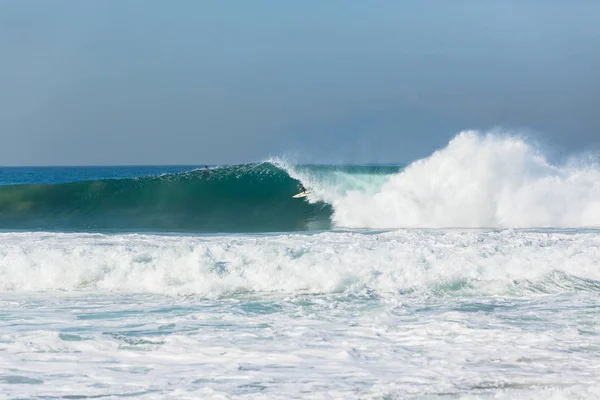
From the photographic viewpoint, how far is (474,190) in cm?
2041

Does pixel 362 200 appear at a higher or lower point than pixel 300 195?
lower

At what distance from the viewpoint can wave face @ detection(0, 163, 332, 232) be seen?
19.7m

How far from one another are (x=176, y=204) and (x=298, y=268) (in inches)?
523

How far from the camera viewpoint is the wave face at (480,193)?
19547 mm

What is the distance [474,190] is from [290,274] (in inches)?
457

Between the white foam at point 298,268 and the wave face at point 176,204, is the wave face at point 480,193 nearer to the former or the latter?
the wave face at point 176,204

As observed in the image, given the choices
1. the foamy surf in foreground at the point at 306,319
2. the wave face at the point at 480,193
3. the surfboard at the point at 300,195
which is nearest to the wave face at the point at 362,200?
the wave face at the point at 480,193

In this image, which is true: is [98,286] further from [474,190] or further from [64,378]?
[474,190]

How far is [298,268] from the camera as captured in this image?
33.1 feet

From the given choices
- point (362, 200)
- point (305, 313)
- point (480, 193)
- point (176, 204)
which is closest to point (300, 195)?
point (362, 200)

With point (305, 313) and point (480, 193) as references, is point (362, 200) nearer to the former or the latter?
point (480, 193)

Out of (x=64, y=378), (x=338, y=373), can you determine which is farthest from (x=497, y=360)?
(x=64, y=378)

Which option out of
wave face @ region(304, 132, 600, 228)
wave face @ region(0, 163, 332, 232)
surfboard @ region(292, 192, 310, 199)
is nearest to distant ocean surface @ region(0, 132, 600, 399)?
wave face @ region(304, 132, 600, 228)

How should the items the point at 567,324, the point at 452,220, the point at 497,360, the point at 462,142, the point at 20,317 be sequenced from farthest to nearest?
the point at 462,142 < the point at 452,220 < the point at 20,317 < the point at 567,324 < the point at 497,360
